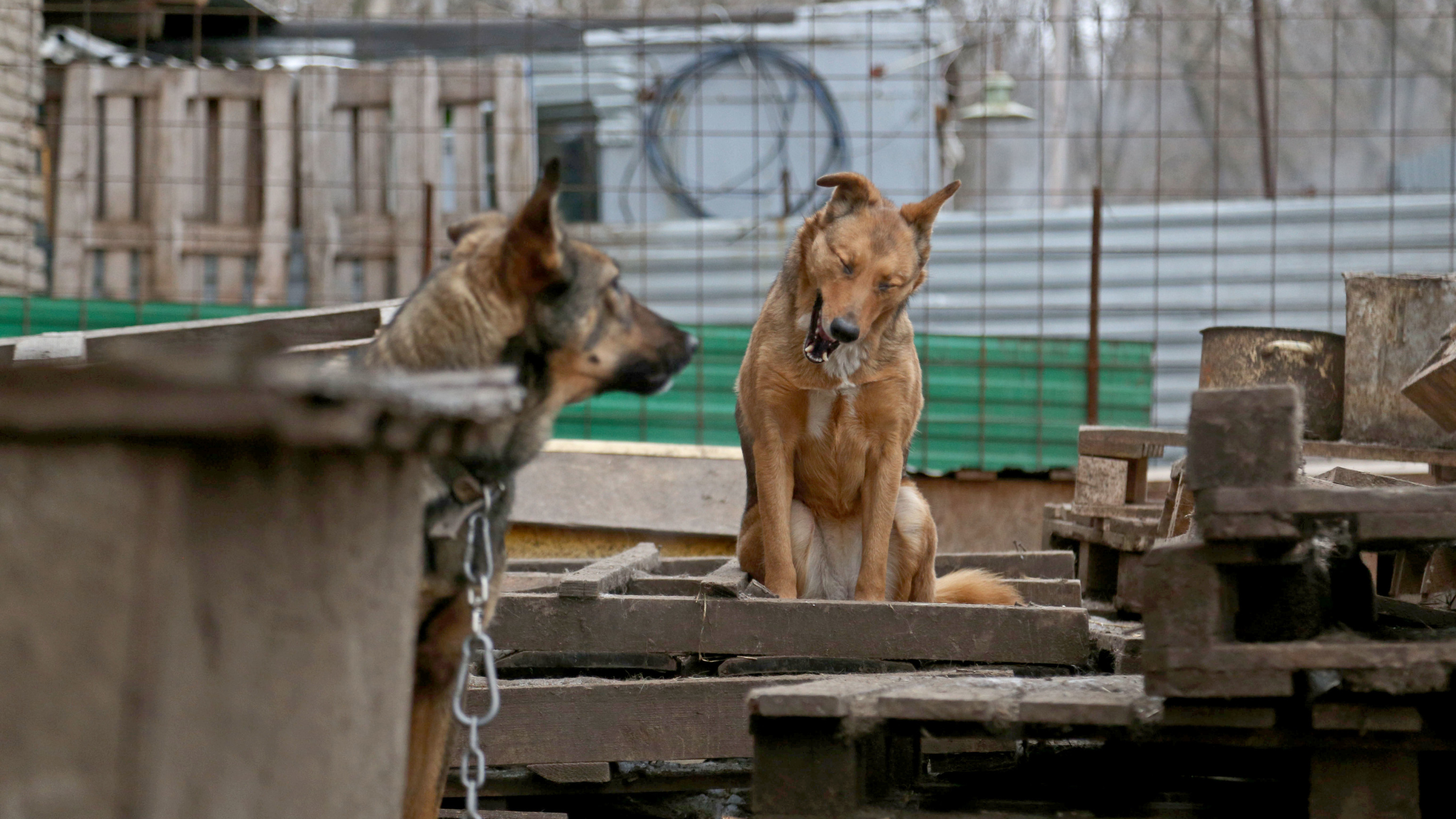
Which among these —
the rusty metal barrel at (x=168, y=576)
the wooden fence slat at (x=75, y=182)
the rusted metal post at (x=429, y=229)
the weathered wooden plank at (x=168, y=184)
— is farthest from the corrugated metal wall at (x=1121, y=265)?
the rusty metal barrel at (x=168, y=576)

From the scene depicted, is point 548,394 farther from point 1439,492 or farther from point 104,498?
point 1439,492

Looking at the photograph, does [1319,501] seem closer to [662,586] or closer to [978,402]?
[662,586]

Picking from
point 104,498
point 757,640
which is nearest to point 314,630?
point 104,498

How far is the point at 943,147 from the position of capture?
11562 mm

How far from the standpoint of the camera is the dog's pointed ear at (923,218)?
182 inches

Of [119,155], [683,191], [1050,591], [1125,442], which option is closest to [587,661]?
[1050,591]

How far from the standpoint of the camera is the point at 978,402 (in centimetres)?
814

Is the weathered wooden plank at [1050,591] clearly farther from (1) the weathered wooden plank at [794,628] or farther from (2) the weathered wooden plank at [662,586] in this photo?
(2) the weathered wooden plank at [662,586]

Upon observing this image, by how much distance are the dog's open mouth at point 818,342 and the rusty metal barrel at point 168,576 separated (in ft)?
9.45

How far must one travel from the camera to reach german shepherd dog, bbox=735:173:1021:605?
4410mm

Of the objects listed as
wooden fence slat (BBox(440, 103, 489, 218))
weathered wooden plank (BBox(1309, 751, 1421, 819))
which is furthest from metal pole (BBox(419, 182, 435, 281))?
weathered wooden plank (BBox(1309, 751, 1421, 819))

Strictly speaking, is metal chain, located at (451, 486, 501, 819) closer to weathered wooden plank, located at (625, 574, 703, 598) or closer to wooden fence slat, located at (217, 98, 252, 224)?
weathered wooden plank, located at (625, 574, 703, 598)

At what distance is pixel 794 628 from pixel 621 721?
0.56 meters

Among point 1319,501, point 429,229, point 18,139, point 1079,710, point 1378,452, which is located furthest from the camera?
point 18,139
